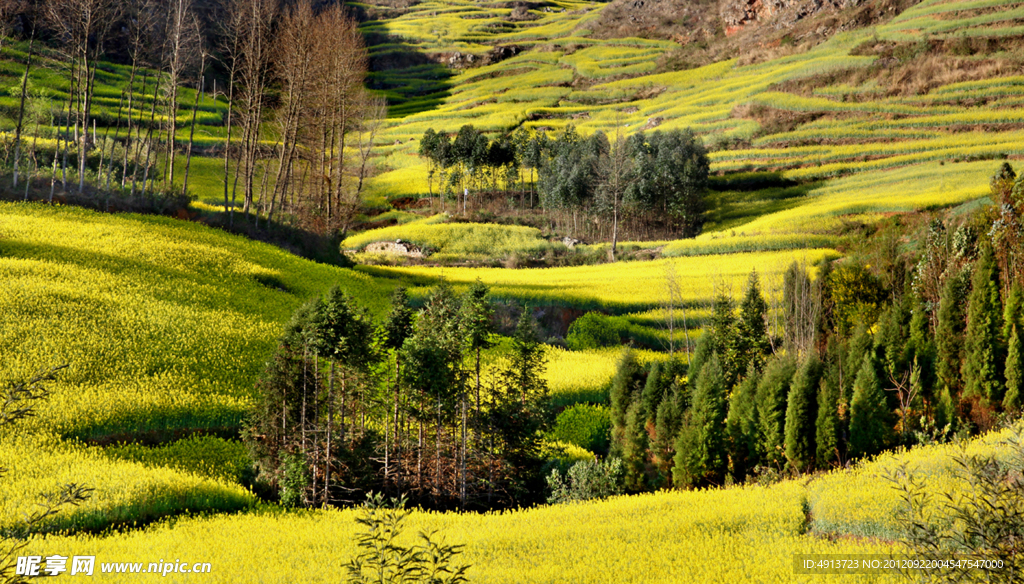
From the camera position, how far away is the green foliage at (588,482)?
2327 centimetres

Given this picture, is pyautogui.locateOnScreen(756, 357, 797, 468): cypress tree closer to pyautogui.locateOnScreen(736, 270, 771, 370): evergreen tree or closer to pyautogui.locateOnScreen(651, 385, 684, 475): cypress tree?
pyautogui.locateOnScreen(651, 385, 684, 475): cypress tree

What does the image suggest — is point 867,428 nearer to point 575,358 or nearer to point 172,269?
point 575,358

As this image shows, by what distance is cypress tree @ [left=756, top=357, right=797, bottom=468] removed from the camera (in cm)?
2342

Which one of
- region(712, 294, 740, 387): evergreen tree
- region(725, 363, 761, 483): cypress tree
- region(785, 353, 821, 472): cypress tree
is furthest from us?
region(712, 294, 740, 387): evergreen tree

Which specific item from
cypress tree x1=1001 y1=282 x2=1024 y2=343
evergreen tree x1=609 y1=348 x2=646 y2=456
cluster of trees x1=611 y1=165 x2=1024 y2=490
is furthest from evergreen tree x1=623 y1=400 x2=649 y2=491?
cypress tree x1=1001 y1=282 x2=1024 y2=343

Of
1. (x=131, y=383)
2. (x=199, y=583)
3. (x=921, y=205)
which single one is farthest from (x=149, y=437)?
(x=921, y=205)

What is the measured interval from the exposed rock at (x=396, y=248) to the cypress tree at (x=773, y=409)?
4461 centimetres

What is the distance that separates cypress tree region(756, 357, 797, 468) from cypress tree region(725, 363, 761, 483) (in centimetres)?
23

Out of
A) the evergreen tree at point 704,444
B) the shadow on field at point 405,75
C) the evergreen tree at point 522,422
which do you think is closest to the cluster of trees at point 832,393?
the evergreen tree at point 704,444

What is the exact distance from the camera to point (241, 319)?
3067cm

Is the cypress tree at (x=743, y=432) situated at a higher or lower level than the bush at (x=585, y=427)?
higher

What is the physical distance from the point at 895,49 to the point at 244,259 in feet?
303

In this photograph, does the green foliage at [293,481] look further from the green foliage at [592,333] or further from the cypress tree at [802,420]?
the green foliage at [592,333]

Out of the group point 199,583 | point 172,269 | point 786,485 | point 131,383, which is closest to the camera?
point 199,583
